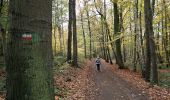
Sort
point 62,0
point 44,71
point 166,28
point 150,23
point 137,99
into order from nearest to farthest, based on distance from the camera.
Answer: point 44,71, point 137,99, point 150,23, point 166,28, point 62,0

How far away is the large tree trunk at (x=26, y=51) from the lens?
1.85 m

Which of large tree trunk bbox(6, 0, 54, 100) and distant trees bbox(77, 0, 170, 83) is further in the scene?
distant trees bbox(77, 0, 170, 83)

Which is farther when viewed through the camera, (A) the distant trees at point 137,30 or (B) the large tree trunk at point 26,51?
(A) the distant trees at point 137,30

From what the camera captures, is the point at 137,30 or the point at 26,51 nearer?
A: the point at 26,51

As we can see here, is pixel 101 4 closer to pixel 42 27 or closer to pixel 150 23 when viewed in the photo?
pixel 150 23

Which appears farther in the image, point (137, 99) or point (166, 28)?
point (166, 28)

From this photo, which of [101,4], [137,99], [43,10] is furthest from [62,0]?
[43,10]

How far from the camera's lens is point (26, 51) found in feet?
6.10

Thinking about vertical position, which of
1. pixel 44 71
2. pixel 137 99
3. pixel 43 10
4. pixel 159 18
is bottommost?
pixel 137 99

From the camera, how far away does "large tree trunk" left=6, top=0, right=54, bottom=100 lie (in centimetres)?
185

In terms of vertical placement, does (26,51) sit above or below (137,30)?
below

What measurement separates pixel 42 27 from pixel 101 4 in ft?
118

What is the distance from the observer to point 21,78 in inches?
72.6

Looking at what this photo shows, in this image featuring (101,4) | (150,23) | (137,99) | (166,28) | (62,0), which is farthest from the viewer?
(62,0)
